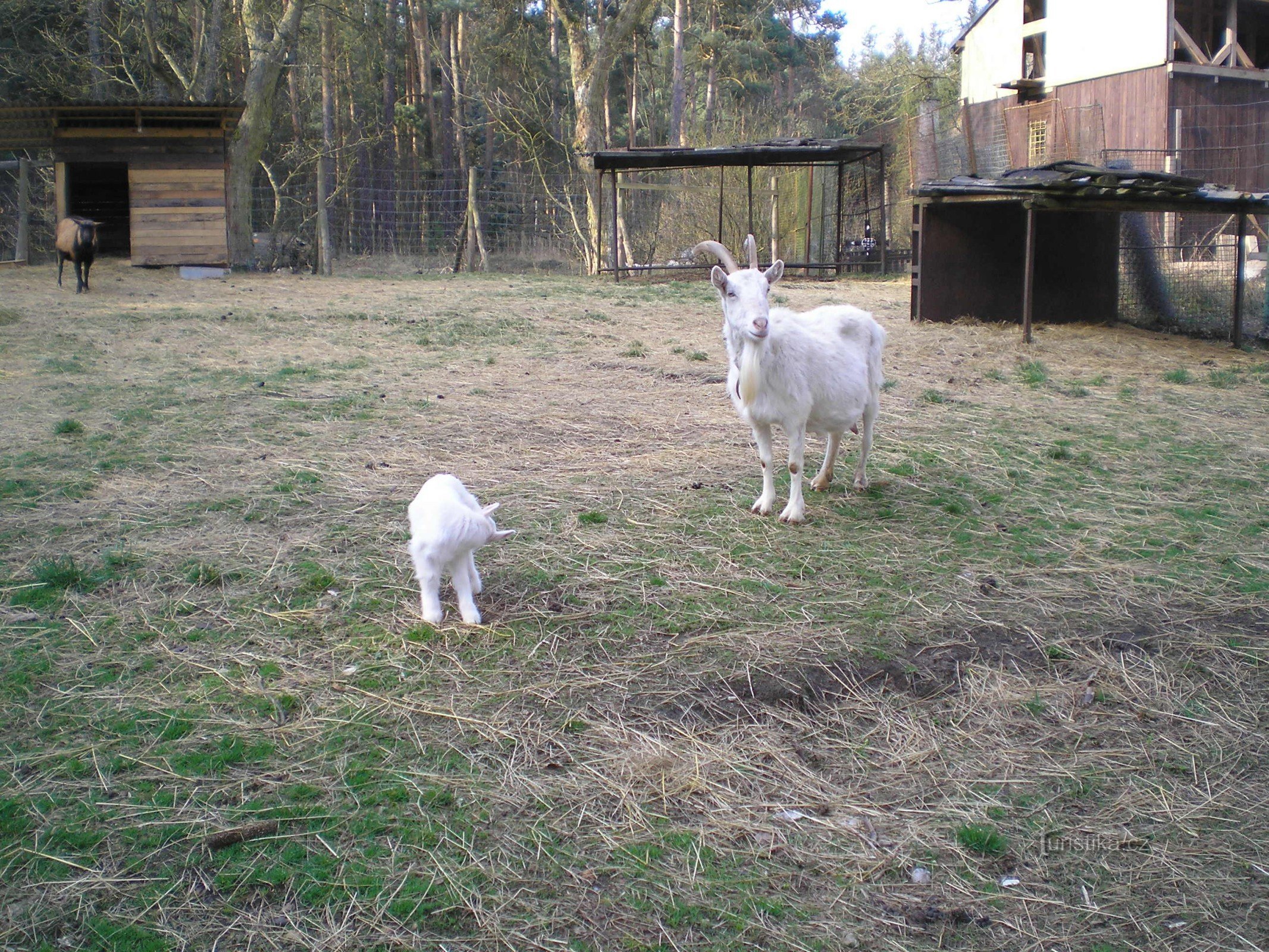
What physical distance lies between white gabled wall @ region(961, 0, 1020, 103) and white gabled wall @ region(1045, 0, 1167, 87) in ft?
2.65

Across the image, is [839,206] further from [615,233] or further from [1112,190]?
[1112,190]

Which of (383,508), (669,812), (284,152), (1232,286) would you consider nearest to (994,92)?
(1232,286)

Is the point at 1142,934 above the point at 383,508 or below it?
below

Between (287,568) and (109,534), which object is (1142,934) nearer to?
(287,568)

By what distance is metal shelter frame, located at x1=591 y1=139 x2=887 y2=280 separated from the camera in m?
17.2

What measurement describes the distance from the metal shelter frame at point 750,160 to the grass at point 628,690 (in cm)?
1162

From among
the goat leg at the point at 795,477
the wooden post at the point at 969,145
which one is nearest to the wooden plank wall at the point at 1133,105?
the wooden post at the point at 969,145

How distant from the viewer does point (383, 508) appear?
492 cm

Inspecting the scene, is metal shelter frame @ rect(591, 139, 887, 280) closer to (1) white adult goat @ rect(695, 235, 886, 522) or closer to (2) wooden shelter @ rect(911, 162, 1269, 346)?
(2) wooden shelter @ rect(911, 162, 1269, 346)

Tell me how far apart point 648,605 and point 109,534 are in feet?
8.11

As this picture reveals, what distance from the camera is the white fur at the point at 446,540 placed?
138 inches

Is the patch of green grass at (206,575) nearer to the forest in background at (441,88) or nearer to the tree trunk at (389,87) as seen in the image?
the forest in background at (441,88)

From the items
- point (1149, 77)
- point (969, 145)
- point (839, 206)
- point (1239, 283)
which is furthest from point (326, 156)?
point (1239, 283)

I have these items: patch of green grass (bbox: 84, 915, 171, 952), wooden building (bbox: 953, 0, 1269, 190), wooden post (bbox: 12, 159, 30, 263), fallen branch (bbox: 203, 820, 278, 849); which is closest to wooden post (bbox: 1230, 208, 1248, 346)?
wooden building (bbox: 953, 0, 1269, 190)
